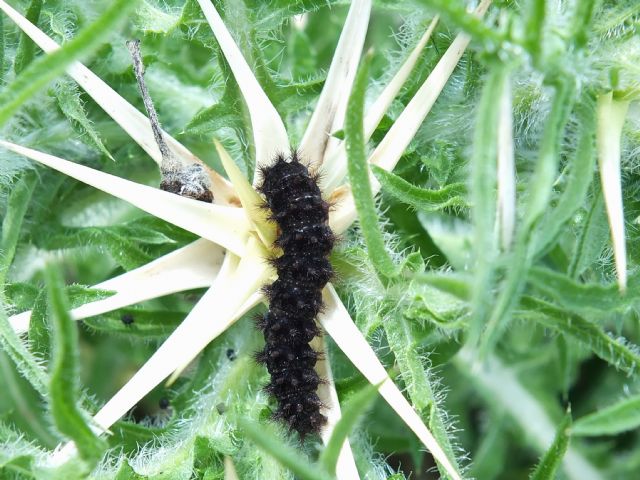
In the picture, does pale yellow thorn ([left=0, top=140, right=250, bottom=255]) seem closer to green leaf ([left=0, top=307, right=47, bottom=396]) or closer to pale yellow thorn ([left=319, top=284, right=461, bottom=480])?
pale yellow thorn ([left=319, top=284, right=461, bottom=480])

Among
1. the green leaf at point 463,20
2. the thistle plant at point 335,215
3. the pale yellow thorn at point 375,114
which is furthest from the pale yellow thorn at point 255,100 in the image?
the green leaf at point 463,20

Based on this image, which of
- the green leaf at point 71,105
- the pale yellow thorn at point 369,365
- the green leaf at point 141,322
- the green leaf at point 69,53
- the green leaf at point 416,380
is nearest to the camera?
the green leaf at point 69,53

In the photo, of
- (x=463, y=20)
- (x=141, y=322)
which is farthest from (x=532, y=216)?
(x=141, y=322)

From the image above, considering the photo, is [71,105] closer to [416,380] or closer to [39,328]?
[39,328]

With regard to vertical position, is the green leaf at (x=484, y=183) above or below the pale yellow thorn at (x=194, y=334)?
above

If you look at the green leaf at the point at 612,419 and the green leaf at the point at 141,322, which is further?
the green leaf at the point at 141,322

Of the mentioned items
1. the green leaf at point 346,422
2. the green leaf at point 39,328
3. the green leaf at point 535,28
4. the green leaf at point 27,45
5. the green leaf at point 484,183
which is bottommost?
the green leaf at point 346,422

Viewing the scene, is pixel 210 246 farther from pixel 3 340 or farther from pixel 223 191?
pixel 3 340

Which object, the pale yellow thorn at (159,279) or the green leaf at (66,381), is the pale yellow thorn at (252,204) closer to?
the pale yellow thorn at (159,279)
